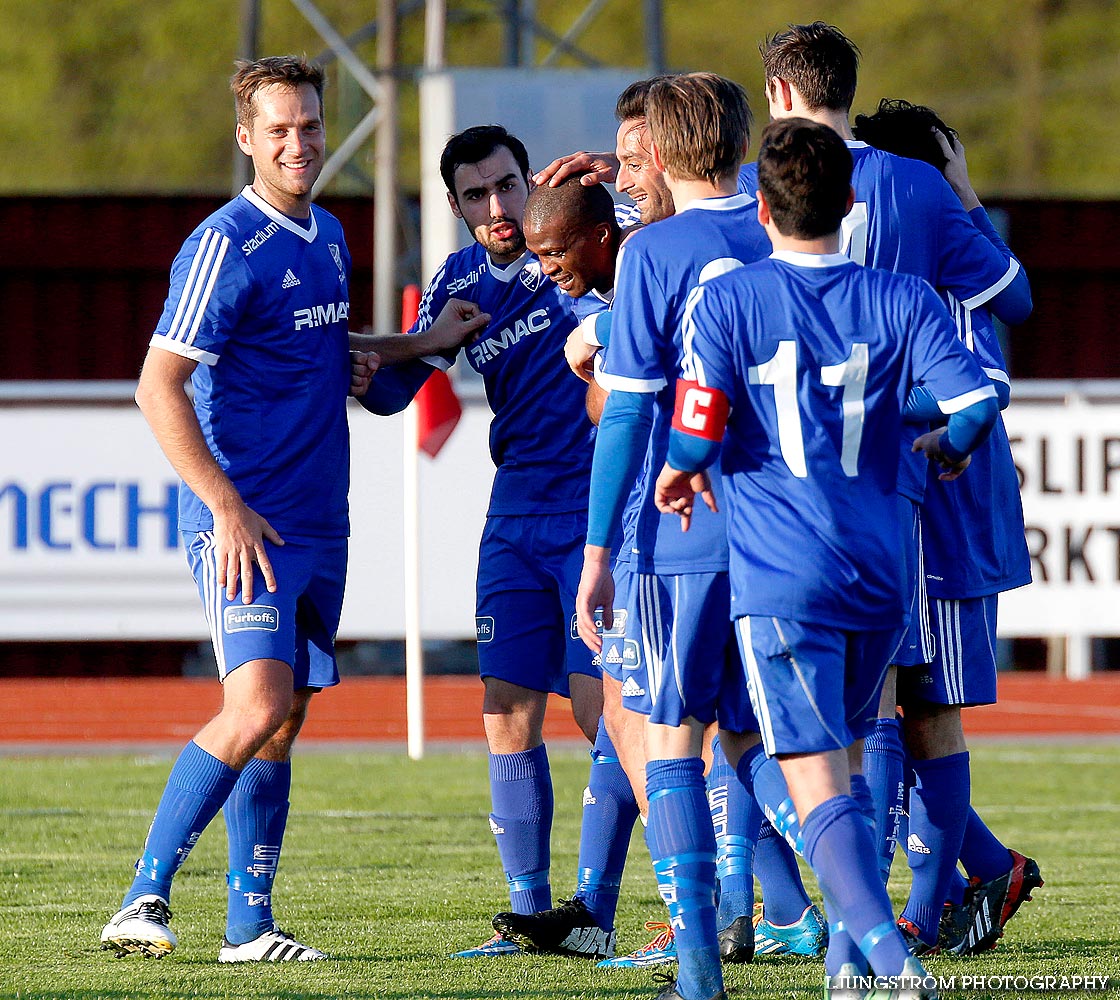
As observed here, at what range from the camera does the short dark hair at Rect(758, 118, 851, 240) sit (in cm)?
390

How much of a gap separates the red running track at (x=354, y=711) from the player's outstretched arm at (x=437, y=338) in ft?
21.4

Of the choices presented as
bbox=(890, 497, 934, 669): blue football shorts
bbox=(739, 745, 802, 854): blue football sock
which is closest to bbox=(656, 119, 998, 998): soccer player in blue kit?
bbox=(739, 745, 802, 854): blue football sock

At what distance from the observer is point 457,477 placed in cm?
1350

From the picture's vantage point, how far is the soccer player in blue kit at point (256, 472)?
16.3 ft

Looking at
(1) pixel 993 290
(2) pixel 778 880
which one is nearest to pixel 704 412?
(1) pixel 993 290

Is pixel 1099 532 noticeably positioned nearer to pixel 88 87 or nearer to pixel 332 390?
pixel 332 390

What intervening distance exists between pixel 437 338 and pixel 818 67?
58.2 inches

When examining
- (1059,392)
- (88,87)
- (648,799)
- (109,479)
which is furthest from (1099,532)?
(88,87)

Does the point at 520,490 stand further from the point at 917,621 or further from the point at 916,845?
the point at 916,845

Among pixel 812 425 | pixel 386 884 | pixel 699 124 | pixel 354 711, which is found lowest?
pixel 354 711

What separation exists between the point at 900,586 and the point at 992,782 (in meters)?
5.98

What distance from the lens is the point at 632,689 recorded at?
4383 mm

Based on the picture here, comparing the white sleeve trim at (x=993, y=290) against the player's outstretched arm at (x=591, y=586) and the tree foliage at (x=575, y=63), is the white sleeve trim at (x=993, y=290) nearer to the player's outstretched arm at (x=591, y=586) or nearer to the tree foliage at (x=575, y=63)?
the player's outstretched arm at (x=591, y=586)

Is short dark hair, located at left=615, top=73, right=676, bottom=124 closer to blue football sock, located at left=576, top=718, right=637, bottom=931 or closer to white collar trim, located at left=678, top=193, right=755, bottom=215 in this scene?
white collar trim, located at left=678, top=193, right=755, bottom=215
